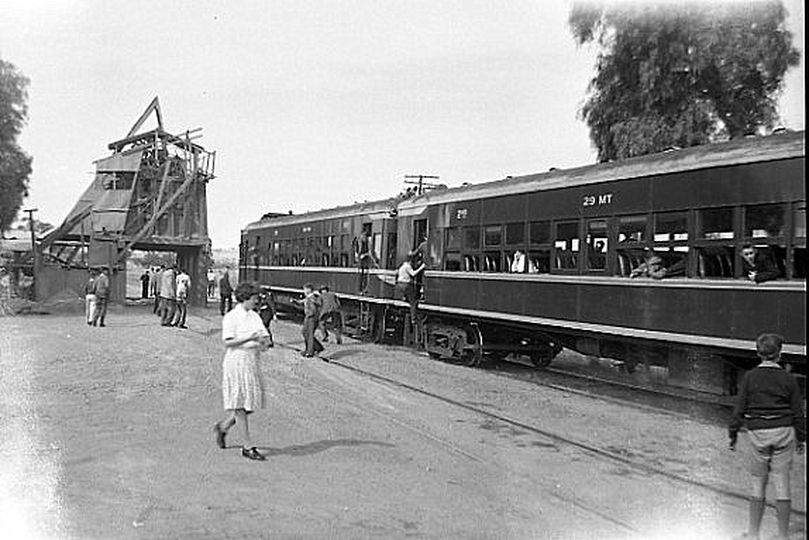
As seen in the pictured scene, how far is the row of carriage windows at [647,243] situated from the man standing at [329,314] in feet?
8.07

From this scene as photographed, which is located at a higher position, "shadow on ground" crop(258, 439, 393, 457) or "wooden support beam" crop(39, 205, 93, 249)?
"wooden support beam" crop(39, 205, 93, 249)

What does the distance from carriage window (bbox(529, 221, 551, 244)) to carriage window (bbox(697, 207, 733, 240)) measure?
2.22 meters

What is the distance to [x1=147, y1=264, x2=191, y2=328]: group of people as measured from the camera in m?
6.96

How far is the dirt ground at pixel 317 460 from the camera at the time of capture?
405 cm

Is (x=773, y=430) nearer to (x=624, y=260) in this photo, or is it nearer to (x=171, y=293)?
(x=624, y=260)

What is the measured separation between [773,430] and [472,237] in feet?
21.7

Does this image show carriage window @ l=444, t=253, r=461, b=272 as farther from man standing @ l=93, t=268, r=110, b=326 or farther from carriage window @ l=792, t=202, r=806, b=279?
carriage window @ l=792, t=202, r=806, b=279

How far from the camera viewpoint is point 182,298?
25.1 ft

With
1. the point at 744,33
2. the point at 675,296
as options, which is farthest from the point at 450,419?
the point at 744,33

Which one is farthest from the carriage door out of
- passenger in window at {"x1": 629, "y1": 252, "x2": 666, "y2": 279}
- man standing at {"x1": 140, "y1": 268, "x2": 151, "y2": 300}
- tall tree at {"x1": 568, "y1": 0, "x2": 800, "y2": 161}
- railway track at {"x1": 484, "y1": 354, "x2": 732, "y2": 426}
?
tall tree at {"x1": 568, "y1": 0, "x2": 800, "y2": 161}

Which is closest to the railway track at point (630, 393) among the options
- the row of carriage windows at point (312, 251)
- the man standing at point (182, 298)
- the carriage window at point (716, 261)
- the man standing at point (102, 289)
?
the carriage window at point (716, 261)

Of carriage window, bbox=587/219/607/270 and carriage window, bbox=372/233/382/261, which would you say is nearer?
carriage window, bbox=587/219/607/270

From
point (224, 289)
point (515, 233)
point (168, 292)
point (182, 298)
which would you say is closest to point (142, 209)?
point (224, 289)

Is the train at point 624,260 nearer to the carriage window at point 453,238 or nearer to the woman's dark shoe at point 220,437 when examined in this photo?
the carriage window at point 453,238
